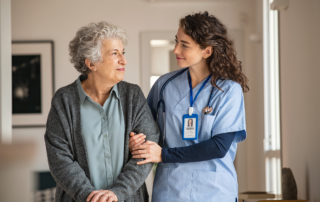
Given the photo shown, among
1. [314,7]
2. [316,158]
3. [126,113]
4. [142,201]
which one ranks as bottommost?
[142,201]

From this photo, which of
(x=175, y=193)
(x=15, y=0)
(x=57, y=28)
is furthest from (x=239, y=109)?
(x=15, y=0)

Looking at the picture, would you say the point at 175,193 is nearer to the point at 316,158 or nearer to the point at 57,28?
the point at 316,158

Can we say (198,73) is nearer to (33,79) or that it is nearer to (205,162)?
(205,162)

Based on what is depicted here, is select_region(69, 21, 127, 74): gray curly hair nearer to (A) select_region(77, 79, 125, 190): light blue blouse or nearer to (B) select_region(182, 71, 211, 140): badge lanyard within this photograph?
(A) select_region(77, 79, 125, 190): light blue blouse

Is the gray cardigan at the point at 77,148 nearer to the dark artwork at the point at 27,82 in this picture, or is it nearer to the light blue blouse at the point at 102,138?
the light blue blouse at the point at 102,138

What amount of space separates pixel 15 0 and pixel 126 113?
302cm

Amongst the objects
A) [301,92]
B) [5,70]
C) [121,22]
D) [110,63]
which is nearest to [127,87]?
[110,63]

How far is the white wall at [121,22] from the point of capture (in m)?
3.97

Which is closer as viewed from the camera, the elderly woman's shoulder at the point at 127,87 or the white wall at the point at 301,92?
the elderly woman's shoulder at the point at 127,87

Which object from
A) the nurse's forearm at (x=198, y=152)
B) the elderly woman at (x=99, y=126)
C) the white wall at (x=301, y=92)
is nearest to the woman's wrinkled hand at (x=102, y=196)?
the elderly woman at (x=99, y=126)

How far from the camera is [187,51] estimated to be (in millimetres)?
1775

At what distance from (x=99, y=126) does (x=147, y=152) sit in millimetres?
248

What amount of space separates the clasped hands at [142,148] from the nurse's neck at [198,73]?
0.42 meters

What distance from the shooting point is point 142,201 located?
168cm
